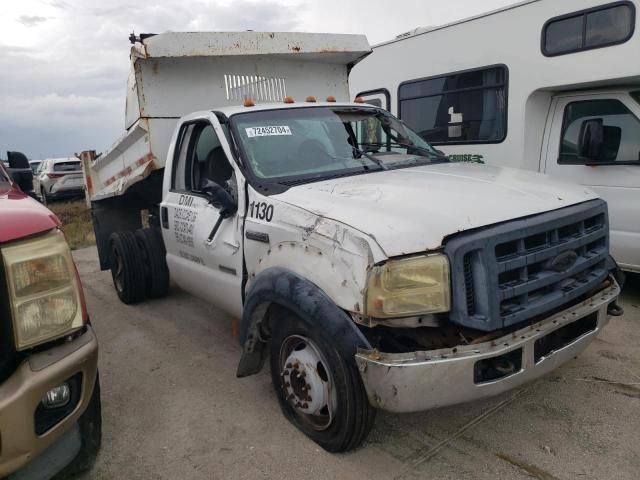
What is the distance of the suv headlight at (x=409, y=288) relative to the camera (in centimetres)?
239

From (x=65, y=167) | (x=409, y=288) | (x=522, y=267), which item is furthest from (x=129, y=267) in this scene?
(x=65, y=167)

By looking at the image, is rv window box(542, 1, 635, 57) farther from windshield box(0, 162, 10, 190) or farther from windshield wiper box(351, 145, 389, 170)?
windshield box(0, 162, 10, 190)

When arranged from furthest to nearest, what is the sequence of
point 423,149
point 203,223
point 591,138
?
point 591,138 < point 423,149 < point 203,223

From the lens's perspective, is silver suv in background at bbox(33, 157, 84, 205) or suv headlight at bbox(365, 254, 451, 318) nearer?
suv headlight at bbox(365, 254, 451, 318)

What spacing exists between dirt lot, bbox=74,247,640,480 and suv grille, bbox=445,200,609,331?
0.80 m

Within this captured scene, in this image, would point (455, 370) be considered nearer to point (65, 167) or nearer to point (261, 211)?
point (261, 211)

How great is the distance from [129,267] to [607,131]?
4.88 metres

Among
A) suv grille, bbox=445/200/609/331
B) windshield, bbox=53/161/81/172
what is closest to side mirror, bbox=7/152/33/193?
suv grille, bbox=445/200/609/331

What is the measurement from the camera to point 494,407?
3.27 meters

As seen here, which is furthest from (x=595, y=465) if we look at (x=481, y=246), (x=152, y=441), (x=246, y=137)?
(x=246, y=137)

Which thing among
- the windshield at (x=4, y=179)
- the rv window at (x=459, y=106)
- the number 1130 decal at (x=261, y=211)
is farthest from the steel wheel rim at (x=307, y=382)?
the rv window at (x=459, y=106)

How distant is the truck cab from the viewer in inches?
79.4

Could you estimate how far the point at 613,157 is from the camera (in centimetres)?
489

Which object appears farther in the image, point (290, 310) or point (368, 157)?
point (368, 157)
